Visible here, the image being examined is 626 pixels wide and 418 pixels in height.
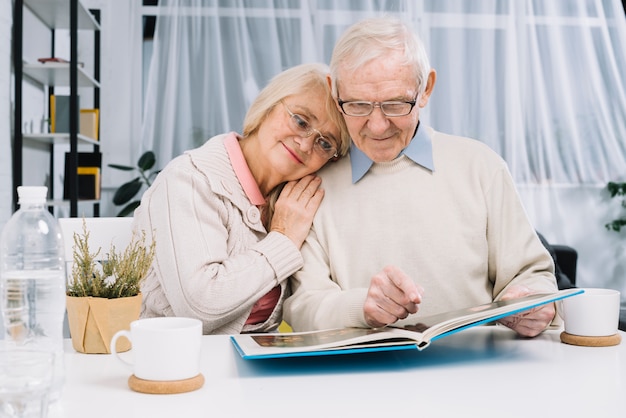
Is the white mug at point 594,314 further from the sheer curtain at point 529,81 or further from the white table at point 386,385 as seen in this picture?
the sheer curtain at point 529,81

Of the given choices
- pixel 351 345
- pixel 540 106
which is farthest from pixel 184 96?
pixel 351 345

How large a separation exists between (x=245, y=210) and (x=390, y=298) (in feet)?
1.57

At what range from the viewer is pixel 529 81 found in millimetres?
Result: 4617

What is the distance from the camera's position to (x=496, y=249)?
1517 mm

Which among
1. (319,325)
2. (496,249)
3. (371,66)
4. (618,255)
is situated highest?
(371,66)

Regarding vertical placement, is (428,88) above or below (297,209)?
above

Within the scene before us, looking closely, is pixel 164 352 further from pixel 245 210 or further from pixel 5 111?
pixel 5 111

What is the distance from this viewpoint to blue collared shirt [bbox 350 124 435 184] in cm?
158

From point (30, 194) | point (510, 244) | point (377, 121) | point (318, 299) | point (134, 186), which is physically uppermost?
point (377, 121)

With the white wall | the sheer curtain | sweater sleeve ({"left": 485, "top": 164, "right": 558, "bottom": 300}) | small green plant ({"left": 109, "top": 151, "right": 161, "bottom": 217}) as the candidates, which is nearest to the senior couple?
sweater sleeve ({"left": 485, "top": 164, "right": 558, "bottom": 300})

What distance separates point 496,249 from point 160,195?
76cm

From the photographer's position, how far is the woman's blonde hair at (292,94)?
5.10 ft

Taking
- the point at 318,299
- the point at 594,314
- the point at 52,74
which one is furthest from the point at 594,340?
the point at 52,74

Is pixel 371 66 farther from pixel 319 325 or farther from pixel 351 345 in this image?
pixel 351 345
